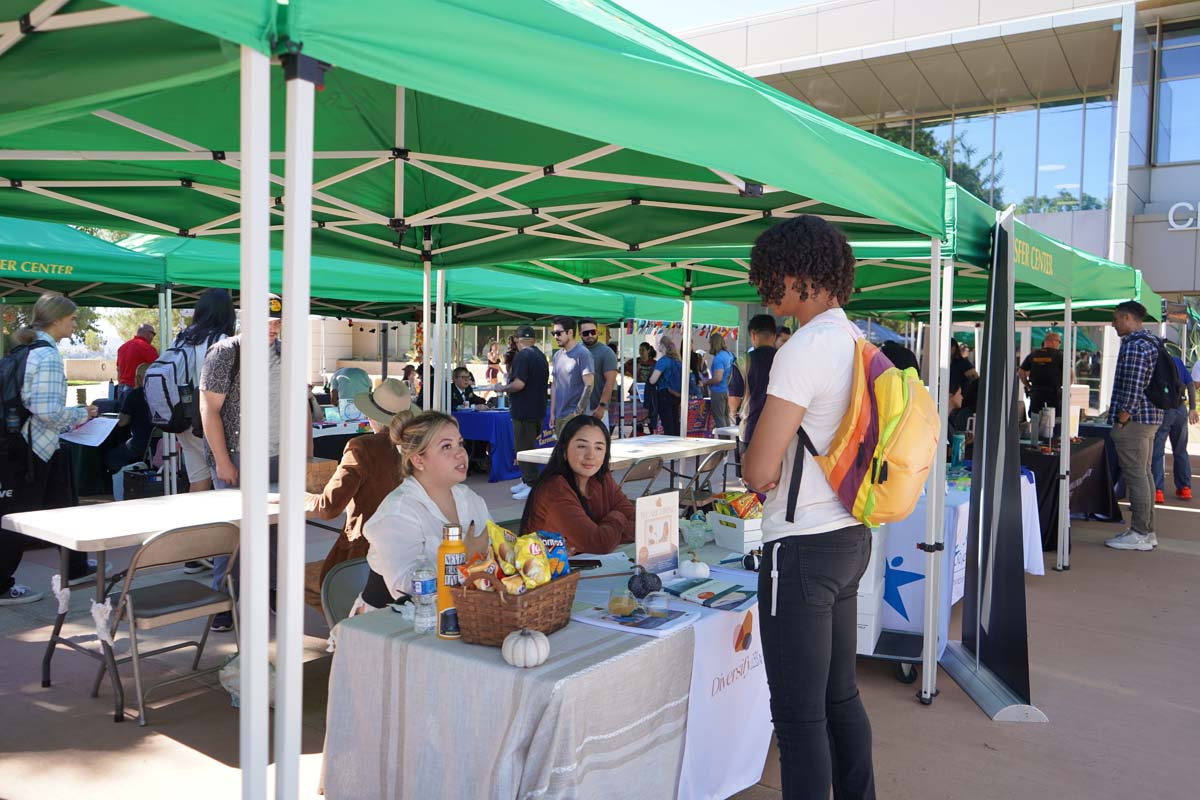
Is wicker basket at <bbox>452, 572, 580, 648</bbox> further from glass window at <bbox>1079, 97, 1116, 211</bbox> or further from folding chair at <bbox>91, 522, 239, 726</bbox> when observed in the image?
glass window at <bbox>1079, 97, 1116, 211</bbox>

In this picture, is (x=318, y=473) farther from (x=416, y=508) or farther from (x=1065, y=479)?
(x=1065, y=479)

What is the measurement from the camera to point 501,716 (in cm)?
208

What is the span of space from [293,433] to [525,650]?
A: 798 mm

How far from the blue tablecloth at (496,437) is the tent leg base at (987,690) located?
6.37 metres

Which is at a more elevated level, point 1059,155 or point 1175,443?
point 1059,155

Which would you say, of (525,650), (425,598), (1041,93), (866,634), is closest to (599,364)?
(866,634)

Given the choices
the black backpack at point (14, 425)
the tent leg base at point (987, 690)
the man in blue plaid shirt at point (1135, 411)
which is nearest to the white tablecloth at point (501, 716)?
the tent leg base at point (987, 690)

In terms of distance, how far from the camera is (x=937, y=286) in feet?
12.1

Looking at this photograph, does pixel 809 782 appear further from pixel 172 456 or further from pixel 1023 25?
pixel 1023 25

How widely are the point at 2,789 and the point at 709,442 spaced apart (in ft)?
19.1

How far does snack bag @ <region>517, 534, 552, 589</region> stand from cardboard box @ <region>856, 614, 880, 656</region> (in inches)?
93.4

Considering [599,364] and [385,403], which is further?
[599,364]

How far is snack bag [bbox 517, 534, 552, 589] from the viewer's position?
2240mm

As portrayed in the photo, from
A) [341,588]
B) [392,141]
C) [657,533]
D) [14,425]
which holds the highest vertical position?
[392,141]
